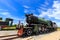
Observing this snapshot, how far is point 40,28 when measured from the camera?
36.8 feet

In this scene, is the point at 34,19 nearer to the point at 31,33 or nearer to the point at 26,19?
the point at 26,19

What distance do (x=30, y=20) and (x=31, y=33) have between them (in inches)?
51.9

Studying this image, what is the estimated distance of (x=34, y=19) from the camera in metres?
10.7

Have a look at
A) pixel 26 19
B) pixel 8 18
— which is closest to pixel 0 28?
pixel 8 18

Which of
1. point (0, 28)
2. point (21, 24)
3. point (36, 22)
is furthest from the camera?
point (0, 28)

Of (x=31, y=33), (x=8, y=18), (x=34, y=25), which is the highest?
(x=8, y=18)

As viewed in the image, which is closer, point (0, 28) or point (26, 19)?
point (26, 19)

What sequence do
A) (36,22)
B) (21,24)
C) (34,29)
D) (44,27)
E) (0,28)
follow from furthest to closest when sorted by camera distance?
1. (0,28)
2. (44,27)
3. (36,22)
4. (34,29)
5. (21,24)

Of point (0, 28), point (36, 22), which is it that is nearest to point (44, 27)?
point (36, 22)

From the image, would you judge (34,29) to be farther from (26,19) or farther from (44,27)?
(44,27)

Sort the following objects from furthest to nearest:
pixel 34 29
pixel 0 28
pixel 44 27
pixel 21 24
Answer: pixel 0 28, pixel 44 27, pixel 34 29, pixel 21 24

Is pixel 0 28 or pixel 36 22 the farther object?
pixel 0 28

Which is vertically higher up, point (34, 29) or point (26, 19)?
point (26, 19)

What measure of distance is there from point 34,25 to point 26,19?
37.3 inches
